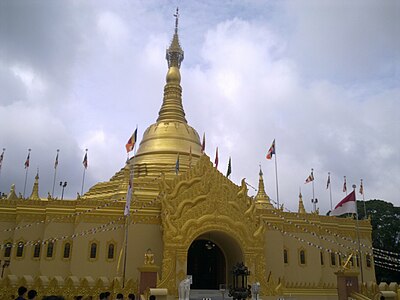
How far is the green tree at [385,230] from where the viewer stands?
141ft

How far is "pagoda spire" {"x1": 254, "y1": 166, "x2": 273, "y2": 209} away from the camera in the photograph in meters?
37.1

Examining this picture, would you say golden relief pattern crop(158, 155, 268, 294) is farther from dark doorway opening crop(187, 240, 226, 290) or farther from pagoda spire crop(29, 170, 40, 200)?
pagoda spire crop(29, 170, 40, 200)

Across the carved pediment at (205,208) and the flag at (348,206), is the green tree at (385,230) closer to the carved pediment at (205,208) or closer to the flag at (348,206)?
the flag at (348,206)

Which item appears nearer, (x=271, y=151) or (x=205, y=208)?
(x=205, y=208)

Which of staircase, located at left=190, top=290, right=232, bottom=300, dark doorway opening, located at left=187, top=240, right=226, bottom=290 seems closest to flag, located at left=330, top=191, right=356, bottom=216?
staircase, located at left=190, top=290, right=232, bottom=300

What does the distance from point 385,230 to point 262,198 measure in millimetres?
16460

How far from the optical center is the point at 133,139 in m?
29.0

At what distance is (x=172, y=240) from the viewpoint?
→ 25719 mm

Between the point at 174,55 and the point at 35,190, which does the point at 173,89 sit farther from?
the point at 35,190

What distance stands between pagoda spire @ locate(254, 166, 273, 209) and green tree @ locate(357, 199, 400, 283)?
13134 millimetres

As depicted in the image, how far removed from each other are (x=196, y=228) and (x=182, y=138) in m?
13.2

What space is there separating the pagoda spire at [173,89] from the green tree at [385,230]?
917 inches

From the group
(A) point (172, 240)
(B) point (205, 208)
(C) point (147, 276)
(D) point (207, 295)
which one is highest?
(B) point (205, 208)

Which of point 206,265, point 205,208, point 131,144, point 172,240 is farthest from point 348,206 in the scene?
point 131,144
